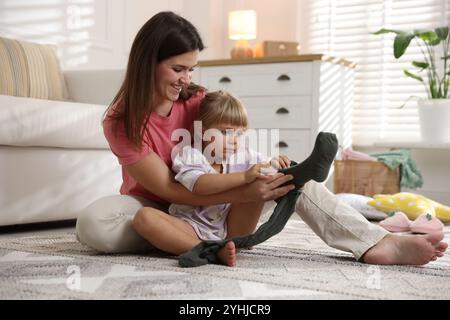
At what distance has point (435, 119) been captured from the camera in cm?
341

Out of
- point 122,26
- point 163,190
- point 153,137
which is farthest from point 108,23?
point 163,190

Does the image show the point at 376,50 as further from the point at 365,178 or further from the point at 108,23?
the point at 108,23

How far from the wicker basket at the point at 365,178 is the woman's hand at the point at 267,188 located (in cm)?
198

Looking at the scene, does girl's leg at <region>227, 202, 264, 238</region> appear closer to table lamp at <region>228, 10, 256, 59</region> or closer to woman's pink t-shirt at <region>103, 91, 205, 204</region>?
woman's pink t-shirt at <region>103, 91, 205, 204</region>

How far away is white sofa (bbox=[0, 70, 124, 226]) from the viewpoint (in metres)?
2.07

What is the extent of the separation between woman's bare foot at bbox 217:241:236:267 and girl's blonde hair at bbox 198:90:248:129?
1.06 ft

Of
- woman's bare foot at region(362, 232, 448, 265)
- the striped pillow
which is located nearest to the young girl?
woman's bare foot at region(362, 232, 448, 265)

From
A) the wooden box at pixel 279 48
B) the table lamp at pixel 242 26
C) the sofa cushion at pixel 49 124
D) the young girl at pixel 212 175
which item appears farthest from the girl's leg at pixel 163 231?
the table lamp at pixel 242 26

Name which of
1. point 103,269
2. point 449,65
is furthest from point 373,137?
point 103,269

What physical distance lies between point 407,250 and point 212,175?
0.49m

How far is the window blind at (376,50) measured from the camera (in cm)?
371

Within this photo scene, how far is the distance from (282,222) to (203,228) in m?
0.22

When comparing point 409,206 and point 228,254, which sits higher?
point 228,254

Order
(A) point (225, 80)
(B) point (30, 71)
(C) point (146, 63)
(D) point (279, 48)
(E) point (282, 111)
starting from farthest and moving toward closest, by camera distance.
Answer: (D) point (279, 48) < (A) point (225, 80) < (E) point (282, 111) < (B) point (30, 71) < (C) point (146, 63)
